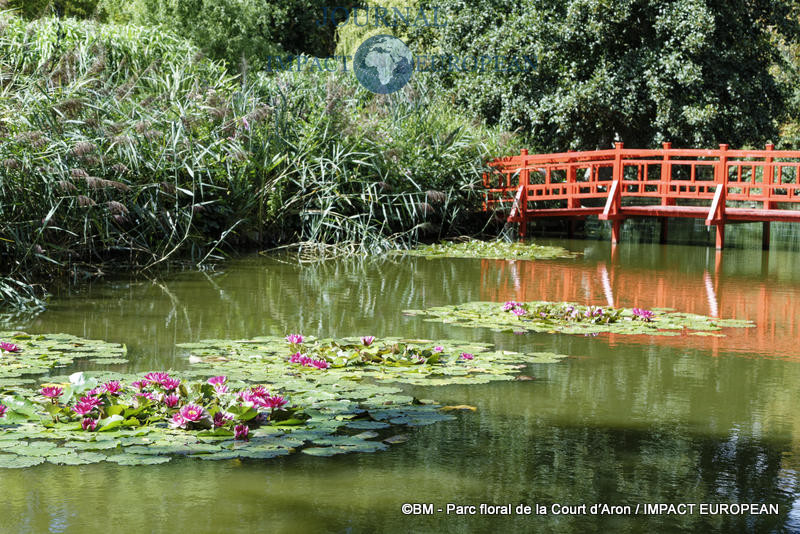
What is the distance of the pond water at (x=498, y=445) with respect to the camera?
292 centimetres

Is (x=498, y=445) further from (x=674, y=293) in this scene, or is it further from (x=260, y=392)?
(x=674, y=293)

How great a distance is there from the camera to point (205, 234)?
10602 millimetres

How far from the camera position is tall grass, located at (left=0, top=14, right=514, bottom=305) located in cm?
795

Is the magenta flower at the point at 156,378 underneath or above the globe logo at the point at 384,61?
underneath

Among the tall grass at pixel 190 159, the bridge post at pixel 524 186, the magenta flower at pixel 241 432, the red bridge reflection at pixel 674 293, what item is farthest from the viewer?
the bridge post at pixel 524 186

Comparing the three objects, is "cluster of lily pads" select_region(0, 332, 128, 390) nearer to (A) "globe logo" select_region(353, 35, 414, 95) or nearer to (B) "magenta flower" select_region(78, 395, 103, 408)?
(B) "magenta flower" select_region(78, 395, 103, 408)

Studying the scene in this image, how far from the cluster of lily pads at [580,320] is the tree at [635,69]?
9208 millimetres

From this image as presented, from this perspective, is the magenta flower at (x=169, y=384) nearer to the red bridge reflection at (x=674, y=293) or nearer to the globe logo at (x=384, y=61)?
the red bridge reflection at (x=674, y=293)

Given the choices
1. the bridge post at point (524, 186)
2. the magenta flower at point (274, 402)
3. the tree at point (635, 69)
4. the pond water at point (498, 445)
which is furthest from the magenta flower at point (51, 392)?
the tree at point (635, 69)

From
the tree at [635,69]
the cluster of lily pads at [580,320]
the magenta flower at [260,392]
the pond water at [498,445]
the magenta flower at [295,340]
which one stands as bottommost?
the pond water at [498,445]

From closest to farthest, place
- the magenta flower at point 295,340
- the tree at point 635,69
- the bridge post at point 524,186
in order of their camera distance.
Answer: the magenta flower at point 295,340 → the bridge post at point 524,186 → the tree at point 635,69

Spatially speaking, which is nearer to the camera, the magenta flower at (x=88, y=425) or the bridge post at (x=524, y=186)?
the magenta flower at (x=88, y=425)

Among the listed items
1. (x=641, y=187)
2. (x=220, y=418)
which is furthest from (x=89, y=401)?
(x=641, y=187)

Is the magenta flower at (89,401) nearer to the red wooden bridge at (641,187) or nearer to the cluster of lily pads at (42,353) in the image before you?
the cluster of lily pads at (42,353)
